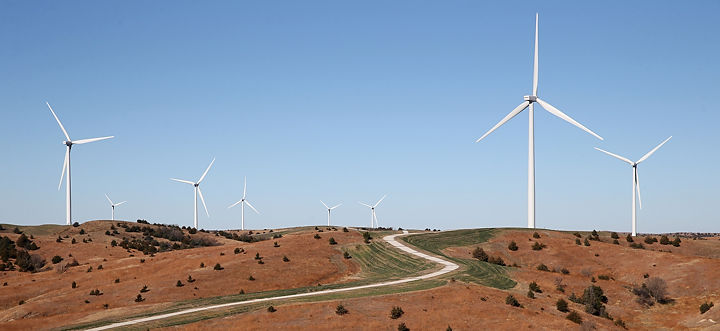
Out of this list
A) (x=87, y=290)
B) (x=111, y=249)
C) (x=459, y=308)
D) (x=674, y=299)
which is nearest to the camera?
(x=459, y=308)

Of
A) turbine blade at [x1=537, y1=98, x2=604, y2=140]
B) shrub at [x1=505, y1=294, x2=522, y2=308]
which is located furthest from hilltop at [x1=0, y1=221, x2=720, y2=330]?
turbine blade at [x1=537, y1=98, x2=604, y2=140]

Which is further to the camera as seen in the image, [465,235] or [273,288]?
[465,235]

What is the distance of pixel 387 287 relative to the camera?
65312mm

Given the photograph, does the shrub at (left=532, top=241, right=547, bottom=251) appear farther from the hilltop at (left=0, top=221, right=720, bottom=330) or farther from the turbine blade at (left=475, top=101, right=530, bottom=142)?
the turbine blade at (left=475, top=101, right=530, bottom=142)

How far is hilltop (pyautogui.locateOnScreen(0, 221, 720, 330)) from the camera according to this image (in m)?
55.0

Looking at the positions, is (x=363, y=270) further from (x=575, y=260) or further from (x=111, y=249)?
(x=111, y=249)

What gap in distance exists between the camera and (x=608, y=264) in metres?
86.7

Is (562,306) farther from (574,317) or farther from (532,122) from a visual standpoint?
(532,122)

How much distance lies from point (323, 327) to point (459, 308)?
13.0 metres

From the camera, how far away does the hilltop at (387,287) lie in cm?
5497

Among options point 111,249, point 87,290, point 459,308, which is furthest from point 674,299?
point 111,249

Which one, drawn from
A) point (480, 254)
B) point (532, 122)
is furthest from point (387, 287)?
point (532, 122)

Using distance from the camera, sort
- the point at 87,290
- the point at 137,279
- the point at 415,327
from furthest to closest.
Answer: the point at 137,279, the point at 87,290, the point at 415,327

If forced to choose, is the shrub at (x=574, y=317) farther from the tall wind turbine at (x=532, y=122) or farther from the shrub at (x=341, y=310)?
the tall wind turbine at (x=532, y=122)
